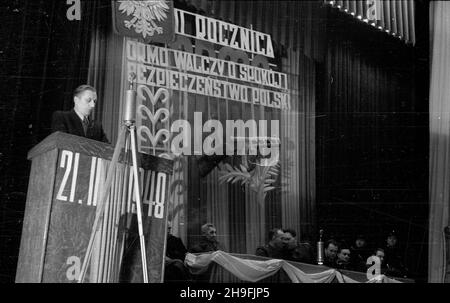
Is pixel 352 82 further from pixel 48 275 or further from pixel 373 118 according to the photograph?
pixel 48 275

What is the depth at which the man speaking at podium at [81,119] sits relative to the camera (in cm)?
280

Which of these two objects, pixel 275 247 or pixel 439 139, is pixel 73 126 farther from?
pixel 439 139

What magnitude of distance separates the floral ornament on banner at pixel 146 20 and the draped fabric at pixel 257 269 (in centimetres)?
97

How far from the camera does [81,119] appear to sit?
2.83m

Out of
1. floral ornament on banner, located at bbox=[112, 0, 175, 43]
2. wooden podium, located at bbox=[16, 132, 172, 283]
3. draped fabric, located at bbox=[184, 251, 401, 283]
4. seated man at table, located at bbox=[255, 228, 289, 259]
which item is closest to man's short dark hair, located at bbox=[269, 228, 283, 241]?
seated man at table, located at bbox=[255, 228, 289, 259]

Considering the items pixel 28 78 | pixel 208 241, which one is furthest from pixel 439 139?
pixel 28 78

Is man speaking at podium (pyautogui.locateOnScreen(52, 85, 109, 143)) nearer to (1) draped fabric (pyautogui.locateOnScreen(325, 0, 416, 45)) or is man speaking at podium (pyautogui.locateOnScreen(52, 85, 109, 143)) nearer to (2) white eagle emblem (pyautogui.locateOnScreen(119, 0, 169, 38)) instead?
(2) white eagle emblem (pyautogui.locateOnScreen(119, 0, 169, 38))

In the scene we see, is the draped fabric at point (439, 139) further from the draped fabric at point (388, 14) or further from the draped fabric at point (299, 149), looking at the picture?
the draped fabric at point (299, 149)

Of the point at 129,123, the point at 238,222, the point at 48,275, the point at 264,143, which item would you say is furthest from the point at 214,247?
the point at 48,275

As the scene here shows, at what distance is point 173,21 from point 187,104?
0.38 m

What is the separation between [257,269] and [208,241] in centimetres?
25

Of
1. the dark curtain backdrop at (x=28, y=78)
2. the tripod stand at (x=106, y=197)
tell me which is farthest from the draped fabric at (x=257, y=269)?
the dark curtain backdrop at (x=28, y=78)

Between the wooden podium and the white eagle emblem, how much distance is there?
800mm

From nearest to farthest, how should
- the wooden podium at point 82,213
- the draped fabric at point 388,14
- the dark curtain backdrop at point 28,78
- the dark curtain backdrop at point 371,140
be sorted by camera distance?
the wooden podium at point 82,213 < the dark curtain backdrop at point 28,78 < the dark curtain backdrop at point 371,140 < the draped fabric at point 388,14
